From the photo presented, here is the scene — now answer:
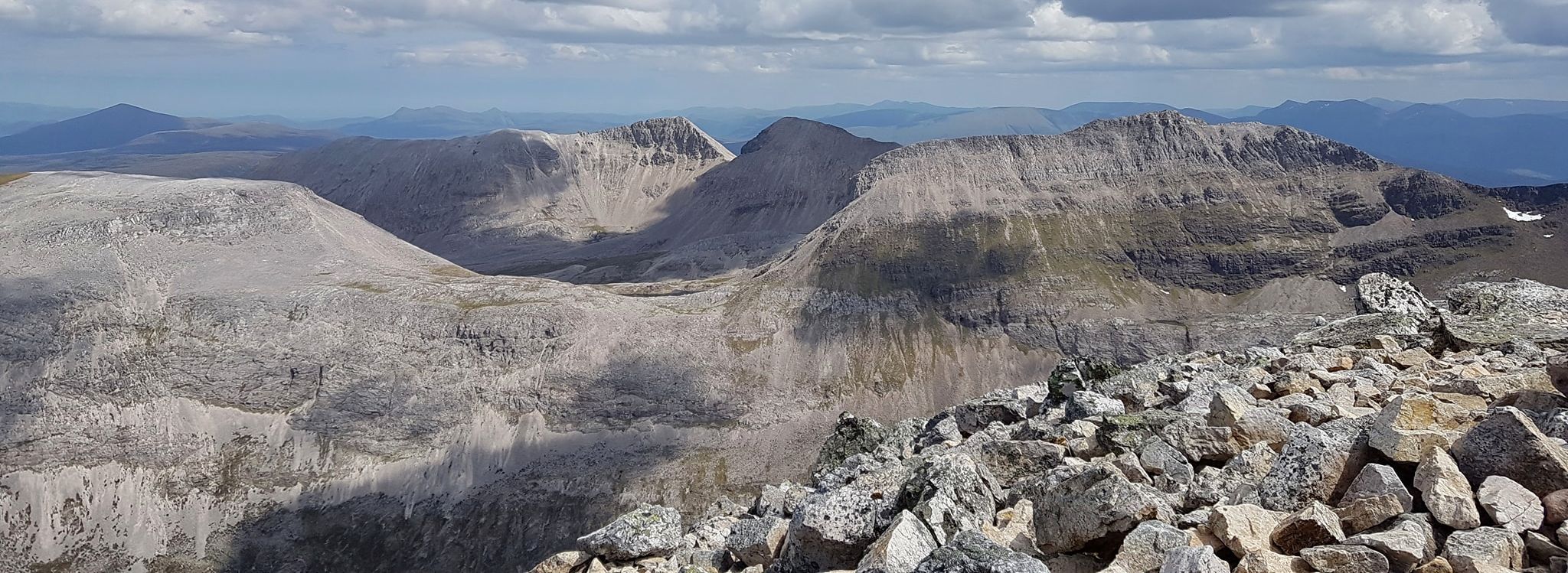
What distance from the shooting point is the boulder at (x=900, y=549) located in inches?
486

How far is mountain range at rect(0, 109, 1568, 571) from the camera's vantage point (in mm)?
91625

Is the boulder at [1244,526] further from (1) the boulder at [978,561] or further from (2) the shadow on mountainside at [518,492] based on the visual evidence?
(2) the shadow on mountainside at [518,492]

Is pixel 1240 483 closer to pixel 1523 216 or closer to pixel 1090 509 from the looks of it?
pixel 1090 509

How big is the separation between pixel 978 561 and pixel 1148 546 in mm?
2732

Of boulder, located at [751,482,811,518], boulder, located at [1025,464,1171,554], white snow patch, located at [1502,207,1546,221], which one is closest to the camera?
boulder, located at [1025,464,1171,554]

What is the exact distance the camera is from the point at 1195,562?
383 inches

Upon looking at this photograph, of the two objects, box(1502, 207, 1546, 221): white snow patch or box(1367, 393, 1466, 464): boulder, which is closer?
box(1367, 393, 1466, 464): boulder

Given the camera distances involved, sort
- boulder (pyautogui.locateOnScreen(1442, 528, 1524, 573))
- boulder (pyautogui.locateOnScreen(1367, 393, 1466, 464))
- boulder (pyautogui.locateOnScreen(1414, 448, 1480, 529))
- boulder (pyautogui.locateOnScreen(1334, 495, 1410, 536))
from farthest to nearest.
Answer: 1. boulder (pyautogui.locateOnScreen(1367, 393, 1466, 464))
2. boulder (pyautogui.locateOnScreen(1334, 495, 1410, 536))
3. boulder (pyautogui.locateOnScreen(1414, 448, 1480, 529))
4. boulder (pyautogui.locateOnScreen(1442, 528, 1524, 573))

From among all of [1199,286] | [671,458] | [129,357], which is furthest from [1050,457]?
[1199,286]

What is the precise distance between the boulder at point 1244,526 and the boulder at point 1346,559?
62 centimetres

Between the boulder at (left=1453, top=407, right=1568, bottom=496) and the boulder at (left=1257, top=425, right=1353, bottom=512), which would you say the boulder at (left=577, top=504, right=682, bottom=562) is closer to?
the boulder at (left=1257, top=425, right=1353, bottom=512)

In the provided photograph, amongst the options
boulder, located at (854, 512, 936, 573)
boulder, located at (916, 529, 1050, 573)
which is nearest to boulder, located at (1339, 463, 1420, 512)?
boulder, located at (916, 529, 1050, 573)

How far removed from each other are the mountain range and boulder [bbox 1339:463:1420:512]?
68.6 meters

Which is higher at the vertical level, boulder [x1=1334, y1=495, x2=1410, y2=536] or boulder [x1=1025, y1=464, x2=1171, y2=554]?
boulder [x1=1334, y1=495, x2=1410, y2=536]
